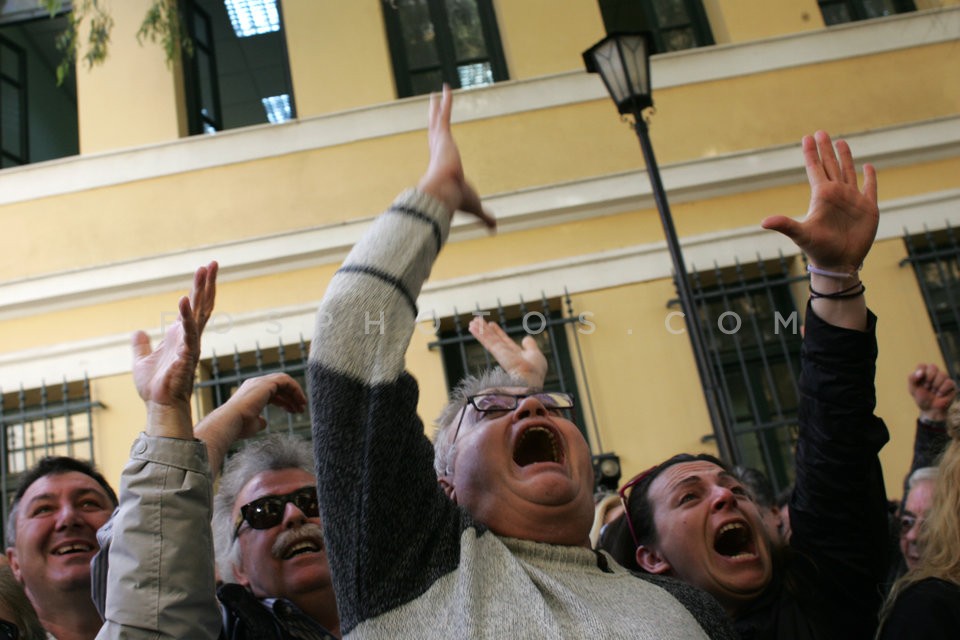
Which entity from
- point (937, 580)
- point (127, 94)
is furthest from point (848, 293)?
point (127, 94)

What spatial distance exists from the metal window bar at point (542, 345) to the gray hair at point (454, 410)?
4.08 m

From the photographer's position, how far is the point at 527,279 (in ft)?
23.8

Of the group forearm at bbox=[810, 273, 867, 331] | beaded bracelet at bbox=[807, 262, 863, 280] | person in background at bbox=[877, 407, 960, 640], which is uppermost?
beaded bracelet at bbox=[807, 262, 863, 280]

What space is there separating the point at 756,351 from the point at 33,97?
7.36 m

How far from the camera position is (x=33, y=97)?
927 cm

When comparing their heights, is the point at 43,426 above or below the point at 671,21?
below

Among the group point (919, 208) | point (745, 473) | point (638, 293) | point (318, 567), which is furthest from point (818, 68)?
point (318, 567)

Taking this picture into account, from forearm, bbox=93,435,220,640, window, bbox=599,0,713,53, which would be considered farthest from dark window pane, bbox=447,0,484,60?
forearm, bbox=93,435,220,640

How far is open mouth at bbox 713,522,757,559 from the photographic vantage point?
288 cm

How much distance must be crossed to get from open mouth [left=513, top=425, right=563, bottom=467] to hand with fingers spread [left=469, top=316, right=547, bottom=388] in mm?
736

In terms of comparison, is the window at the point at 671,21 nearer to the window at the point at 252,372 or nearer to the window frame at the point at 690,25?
the window frame at the point at 690,25

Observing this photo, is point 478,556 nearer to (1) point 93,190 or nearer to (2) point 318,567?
(2) point 318,567

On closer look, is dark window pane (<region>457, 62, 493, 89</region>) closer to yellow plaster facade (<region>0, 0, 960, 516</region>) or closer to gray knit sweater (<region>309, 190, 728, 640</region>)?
yellow plaster facade (<region>0, 0, 960, 516</region>)

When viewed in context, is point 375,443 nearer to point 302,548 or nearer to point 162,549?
point 162,549
